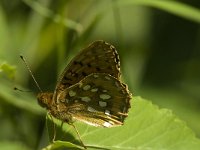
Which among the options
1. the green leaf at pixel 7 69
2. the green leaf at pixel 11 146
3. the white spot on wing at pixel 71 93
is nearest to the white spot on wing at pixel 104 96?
the white spot on wing at pixel 71 93

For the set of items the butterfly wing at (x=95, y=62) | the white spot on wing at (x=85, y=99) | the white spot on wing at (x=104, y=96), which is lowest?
the white spot on wing at (x=85, y=99)

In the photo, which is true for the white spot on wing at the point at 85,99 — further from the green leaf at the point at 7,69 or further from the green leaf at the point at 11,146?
the green leaf at the point at 11,146

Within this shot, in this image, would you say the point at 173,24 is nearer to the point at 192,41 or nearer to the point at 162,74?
the point at 192,41

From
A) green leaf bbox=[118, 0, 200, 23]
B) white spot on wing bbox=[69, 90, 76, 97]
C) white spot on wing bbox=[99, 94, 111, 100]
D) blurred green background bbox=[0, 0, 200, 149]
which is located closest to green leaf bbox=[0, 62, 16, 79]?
blurred green background bbox=[0, 0, 200, 149]

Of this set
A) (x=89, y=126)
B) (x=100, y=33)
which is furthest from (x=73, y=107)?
(x=100, y=33)

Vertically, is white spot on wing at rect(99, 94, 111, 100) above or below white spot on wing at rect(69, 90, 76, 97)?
above

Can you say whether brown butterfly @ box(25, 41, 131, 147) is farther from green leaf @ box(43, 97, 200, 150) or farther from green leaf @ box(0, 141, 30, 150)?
green leaf @ box(0, 141, 30, 150)

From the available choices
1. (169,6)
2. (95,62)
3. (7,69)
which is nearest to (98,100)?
(95,62)
